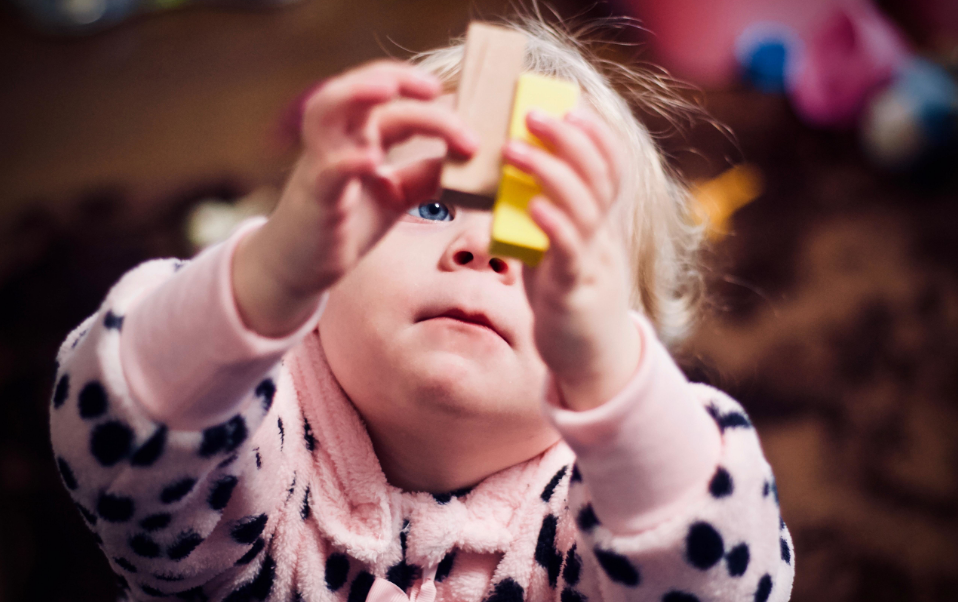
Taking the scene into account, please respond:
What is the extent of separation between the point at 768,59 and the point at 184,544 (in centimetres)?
145

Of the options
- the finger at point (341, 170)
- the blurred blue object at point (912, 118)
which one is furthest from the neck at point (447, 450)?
the blurred blue object at point (912, 118)

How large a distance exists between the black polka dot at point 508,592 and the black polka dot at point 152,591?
25 centimetres

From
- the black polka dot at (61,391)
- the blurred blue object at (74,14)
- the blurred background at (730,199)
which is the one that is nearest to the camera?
the black polka dot at (61,391)

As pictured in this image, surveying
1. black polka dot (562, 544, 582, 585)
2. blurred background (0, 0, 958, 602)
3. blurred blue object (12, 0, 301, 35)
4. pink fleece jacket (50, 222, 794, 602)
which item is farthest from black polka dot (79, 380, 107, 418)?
blurred blue object (12, 0, 301, 35)

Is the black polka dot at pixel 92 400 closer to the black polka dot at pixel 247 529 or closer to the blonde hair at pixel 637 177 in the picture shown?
the black polka dot at pixel 247 529

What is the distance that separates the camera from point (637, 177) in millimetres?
650

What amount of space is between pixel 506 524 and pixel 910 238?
115 cm

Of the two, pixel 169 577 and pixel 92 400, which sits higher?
pixel 92 400

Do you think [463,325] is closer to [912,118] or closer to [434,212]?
[434,212]

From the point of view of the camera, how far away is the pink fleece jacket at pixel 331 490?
42 centimetres

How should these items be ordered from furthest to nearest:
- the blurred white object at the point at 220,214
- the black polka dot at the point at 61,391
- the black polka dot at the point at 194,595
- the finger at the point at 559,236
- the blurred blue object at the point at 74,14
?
the blurred blue object at the point at 74,14 < the blurred white object at the point at 220,214 < the black polka dot at the point at 194,595 < the black polka dot at the point at 61,391 < the finger at the point at 559,236

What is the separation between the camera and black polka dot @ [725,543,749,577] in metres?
0.45

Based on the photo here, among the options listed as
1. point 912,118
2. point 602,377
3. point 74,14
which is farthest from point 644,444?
point 74,14

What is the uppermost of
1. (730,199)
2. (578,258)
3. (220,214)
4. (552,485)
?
(578,258)
